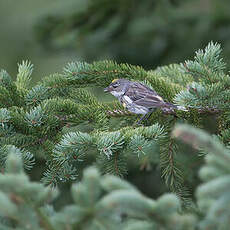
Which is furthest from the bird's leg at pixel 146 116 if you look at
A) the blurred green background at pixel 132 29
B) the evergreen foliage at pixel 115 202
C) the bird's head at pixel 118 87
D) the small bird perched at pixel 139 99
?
the blurred green background at pixel 132 29

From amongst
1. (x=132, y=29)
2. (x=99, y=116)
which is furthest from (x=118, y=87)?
(x=132, y=29)

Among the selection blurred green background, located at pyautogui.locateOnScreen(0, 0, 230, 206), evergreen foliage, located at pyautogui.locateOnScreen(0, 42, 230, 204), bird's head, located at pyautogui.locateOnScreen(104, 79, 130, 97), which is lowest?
evergreen foliage, located at pyautogui.locateOnScreen(0, 42, 230, 204)

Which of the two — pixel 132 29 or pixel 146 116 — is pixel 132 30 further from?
pixel 146 116

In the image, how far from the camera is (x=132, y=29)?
6.22 meters

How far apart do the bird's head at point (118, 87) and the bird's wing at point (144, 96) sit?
0.29 feet

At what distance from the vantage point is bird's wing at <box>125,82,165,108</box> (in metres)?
3.56

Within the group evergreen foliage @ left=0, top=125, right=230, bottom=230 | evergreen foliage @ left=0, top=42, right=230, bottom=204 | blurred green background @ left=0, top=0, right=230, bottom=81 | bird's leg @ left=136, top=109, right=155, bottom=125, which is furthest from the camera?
blurred green background @ left=0, top=0, right=230, bottom=81

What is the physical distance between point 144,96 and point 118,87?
295 millimetres

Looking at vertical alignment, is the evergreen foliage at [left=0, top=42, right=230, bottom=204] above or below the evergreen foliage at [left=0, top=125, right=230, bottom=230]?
above

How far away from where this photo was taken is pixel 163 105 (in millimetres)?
3439

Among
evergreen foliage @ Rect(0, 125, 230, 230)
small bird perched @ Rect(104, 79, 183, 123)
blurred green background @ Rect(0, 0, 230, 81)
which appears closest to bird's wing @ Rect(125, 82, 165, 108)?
small bird perched @ Rect(104, 79, 183, 123)

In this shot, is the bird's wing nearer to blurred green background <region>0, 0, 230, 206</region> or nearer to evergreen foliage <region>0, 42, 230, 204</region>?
evergreen foliage <region>0, 42, 230, 204</region>

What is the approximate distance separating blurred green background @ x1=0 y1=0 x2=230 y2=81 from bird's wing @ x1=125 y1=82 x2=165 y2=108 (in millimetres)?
1947

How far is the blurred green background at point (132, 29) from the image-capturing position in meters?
5.99
